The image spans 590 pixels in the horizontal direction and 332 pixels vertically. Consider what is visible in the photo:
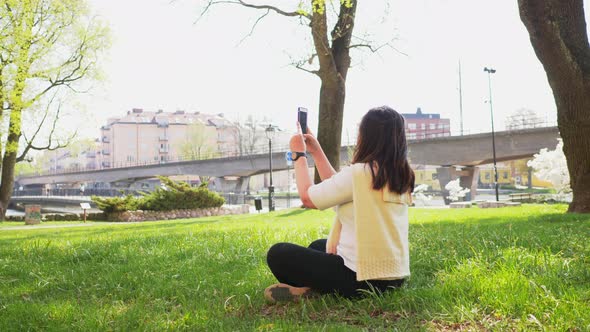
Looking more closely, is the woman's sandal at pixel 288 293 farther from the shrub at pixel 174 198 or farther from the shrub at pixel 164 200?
the shrub at pixel 174 198

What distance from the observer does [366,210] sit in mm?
3109

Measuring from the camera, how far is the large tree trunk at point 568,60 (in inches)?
370

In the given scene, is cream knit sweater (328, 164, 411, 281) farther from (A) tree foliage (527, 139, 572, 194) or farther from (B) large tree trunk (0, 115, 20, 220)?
(A) tree foliage (527, 139, 572, 194)

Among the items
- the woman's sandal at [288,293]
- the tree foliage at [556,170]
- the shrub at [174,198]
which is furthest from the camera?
the shrub at [174,198]

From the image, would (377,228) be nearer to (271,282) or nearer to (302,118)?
(302,118)

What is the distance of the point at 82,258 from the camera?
6.01 m

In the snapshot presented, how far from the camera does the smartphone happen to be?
3.57 metres

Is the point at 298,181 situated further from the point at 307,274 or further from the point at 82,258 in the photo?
the point at 82,258

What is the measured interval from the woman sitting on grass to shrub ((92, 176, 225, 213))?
76.8ft

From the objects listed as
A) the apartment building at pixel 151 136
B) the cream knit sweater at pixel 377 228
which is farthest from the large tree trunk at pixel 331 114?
the apartment building at pixel 151 136

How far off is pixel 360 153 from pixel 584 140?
808cm

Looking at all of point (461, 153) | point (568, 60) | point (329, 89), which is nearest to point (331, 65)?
point (329, 89)

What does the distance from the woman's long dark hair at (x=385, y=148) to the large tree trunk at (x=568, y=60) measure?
7.63 m

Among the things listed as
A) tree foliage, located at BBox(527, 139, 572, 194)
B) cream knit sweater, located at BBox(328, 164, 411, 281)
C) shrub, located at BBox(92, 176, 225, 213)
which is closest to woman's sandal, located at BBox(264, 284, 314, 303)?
cream knit sweater, located at BBox(328, 164, 411, 281)
